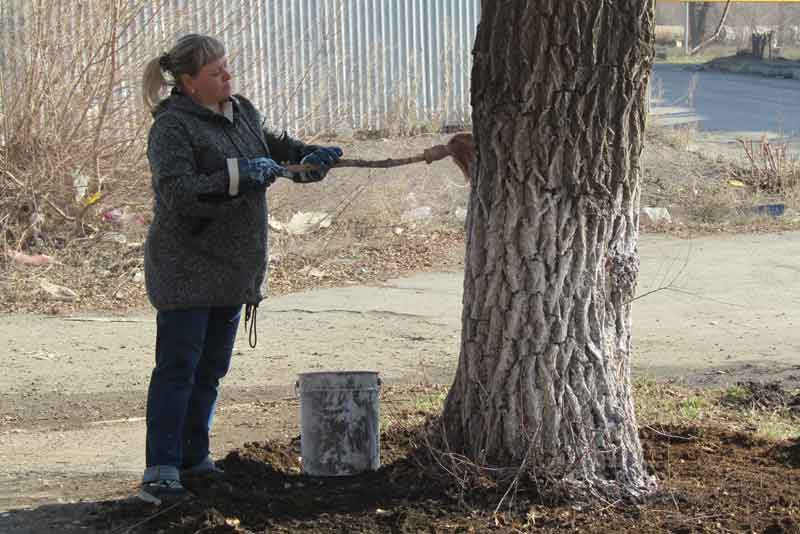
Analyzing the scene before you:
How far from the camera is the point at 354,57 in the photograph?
49.7ft

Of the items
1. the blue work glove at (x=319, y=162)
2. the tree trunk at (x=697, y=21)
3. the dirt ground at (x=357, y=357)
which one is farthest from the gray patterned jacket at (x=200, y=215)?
the tree trunk at (x=697, y=21)

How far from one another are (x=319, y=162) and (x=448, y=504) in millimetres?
1410

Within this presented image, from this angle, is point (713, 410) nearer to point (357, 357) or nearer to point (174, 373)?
point (357, 357)

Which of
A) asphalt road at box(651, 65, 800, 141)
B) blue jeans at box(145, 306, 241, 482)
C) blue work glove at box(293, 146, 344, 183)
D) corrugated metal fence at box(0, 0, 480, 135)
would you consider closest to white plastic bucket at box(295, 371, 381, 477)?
blue jeans at box(145, 306, 241, 482)

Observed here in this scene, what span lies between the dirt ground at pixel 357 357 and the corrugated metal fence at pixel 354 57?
81 centimetres

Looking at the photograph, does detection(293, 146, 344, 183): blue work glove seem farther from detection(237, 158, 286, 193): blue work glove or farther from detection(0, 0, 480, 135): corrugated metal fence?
detection(0, 0, 480, 135): corrugated metal fence

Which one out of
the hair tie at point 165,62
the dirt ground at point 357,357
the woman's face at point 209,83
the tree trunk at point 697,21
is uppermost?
the tree trunk at point 697,21

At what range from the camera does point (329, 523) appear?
4242 mm

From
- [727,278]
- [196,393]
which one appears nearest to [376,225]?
[727,278]

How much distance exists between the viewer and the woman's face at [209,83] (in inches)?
177

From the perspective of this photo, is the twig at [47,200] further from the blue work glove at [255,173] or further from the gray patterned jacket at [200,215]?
the blue work glove at [255,173]

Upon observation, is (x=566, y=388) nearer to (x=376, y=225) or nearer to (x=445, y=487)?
(x=445, y=487)

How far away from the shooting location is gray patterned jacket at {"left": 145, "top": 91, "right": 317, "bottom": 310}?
4367 millimetres

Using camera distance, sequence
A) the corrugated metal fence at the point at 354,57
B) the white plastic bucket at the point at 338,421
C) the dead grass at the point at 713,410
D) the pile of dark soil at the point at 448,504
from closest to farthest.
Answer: the pile of dark soil at the point at 448,504 → the white plastic bucket at the point at 338,421 → the dead grass at the point at 713,410 → the corrugated metal fence at the point at 354,57
